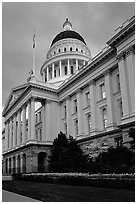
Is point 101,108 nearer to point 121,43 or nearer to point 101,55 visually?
point 101,55

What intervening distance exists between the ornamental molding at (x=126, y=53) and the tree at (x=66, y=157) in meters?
13.7

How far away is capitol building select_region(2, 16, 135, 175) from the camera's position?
90.7 feet

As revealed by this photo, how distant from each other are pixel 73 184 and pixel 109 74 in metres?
17.9

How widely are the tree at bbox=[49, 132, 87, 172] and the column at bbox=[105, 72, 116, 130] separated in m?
5.73

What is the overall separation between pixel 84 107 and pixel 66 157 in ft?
35.1

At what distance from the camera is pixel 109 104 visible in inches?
1273

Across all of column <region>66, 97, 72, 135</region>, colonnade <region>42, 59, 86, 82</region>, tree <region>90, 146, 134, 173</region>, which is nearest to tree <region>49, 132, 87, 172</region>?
tree <region>90, 146, 134, 173</region>

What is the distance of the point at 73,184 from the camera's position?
68.0 ft

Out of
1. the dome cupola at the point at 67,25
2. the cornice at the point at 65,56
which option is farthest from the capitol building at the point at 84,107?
the dome cupola at the point at 67,25

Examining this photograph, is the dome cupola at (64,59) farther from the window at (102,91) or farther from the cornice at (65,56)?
the window at (102,91)

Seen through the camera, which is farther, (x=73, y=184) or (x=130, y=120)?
(x=130, y=120)

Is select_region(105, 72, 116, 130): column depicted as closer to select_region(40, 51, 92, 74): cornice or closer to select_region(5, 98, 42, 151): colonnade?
select_region(5, 98, 42, 151): colonnade

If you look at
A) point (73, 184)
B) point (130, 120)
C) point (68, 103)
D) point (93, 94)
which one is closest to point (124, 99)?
point (130, 120)

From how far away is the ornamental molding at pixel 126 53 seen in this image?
88.8 feet
